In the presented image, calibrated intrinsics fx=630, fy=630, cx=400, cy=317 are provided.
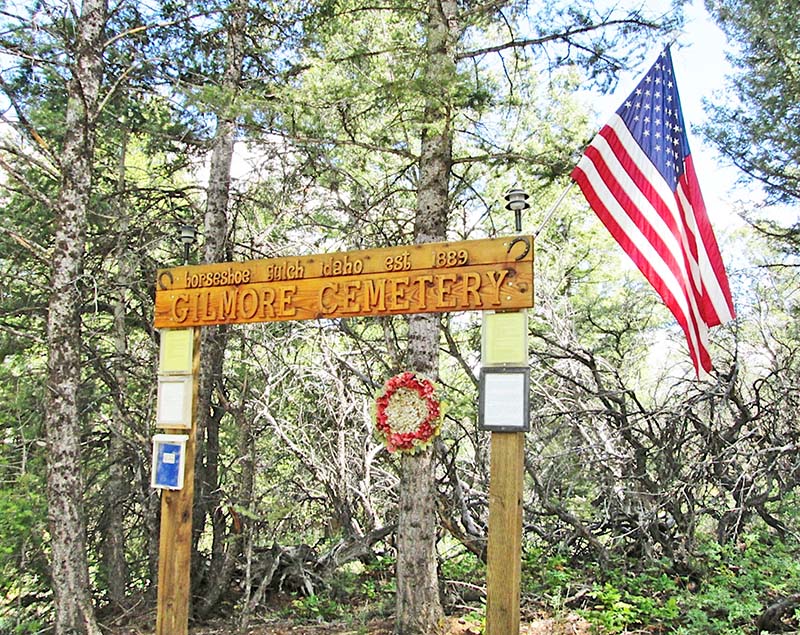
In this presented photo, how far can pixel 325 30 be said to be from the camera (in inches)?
230

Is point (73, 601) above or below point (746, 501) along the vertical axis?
below

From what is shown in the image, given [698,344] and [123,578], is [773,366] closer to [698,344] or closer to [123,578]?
[698,344]

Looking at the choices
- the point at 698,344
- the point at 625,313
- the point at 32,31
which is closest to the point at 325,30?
the point at 32,31

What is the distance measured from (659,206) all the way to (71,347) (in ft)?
15.1

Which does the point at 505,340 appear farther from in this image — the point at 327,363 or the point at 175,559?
the point at 327,363

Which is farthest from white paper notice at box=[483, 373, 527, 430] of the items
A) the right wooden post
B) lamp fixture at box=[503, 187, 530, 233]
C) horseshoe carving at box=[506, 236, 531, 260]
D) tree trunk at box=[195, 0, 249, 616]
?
tree trunk at box=[195, 0, 249, 616]

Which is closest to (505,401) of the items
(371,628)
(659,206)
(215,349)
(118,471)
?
(659,206)

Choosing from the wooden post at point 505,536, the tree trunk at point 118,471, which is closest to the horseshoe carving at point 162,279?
the tree trunk at point 118,471

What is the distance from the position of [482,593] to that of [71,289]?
4434mm

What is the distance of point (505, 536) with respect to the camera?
10.6 ft

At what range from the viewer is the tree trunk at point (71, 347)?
16.5ft

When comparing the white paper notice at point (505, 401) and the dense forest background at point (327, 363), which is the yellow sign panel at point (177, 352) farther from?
the white paper notice at point (505, 401)

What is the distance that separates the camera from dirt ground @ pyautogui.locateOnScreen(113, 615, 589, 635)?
15.8 ft

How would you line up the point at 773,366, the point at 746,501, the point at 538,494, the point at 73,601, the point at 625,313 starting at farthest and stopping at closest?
the point at 625,313, the point at 538,494, the point at 773,366, the point at 746,501, the point at 73,601
